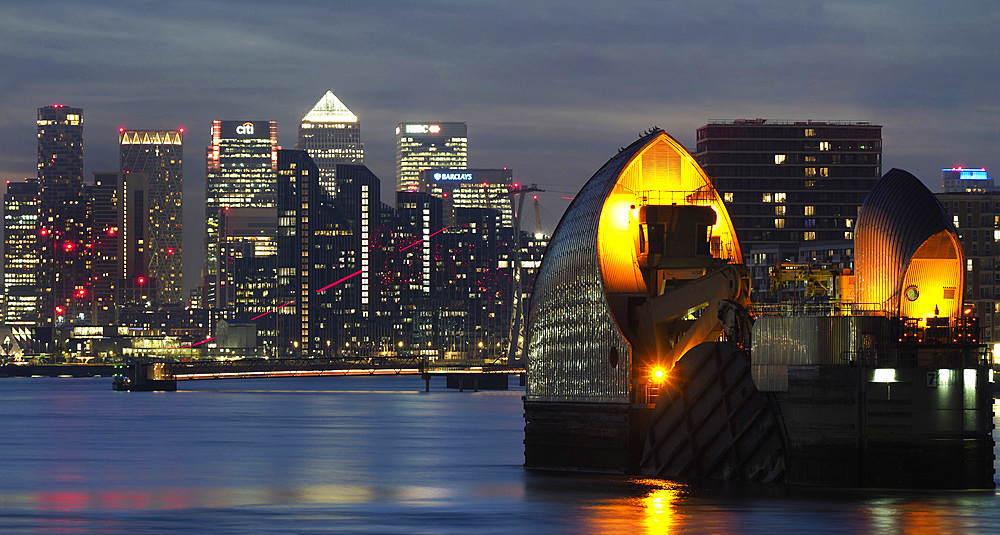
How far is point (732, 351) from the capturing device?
2702 inches

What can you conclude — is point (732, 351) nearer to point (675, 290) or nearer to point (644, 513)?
point (675, 290)

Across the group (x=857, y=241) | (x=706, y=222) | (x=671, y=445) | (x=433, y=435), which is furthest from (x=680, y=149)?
(x=433, y=435)

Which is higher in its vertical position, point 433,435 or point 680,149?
point 680,149

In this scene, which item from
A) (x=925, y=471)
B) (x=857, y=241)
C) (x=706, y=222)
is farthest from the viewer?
(x=706, y=222)

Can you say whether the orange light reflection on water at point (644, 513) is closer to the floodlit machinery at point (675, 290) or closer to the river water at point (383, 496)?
the river water at point (383, 496)

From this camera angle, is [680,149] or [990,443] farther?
[680,149]

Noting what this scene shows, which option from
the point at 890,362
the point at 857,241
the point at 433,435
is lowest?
the point at 433,435

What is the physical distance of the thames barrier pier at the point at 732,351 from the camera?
6159 cm

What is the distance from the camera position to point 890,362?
61.5 meters

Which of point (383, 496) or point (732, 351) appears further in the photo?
point (383, 496)

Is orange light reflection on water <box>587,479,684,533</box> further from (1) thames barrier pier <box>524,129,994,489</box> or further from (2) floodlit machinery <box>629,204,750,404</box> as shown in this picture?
(2) floodlit machinery <box>629,204,750,404</box>

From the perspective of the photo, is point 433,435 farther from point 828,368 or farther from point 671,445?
point 828,368

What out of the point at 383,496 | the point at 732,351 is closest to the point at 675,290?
the point at 732,351

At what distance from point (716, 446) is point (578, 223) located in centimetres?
1423
